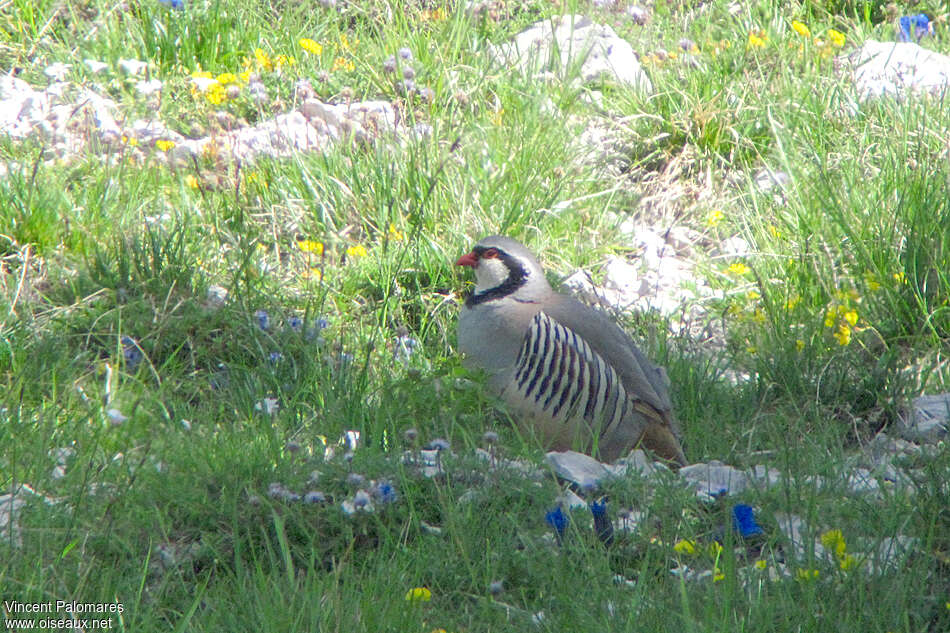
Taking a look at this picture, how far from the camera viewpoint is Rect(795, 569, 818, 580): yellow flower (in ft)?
8.45

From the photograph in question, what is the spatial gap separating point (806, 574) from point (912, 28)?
557 cm

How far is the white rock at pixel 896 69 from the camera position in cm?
631

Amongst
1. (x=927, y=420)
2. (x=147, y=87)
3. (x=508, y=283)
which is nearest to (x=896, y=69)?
(x=927, y=420)

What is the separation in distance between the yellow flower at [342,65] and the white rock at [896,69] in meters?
2.93

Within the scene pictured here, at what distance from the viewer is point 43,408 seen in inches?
149

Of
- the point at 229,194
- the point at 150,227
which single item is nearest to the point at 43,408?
the point at 150,227

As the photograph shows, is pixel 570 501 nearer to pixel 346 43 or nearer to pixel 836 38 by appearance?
pixel 346 43

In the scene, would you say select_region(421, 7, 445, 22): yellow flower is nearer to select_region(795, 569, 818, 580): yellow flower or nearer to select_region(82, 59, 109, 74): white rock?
select_region(82, 59, 109, 74): white rock

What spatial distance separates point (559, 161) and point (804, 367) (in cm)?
191

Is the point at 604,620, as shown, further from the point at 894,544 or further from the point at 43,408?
the point at 43,408

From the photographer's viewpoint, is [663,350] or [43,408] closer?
[43,408]

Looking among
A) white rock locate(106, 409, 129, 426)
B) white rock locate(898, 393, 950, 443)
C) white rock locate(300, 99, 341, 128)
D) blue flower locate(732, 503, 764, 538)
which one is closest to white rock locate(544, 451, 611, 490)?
blue flower locate(732, 503, 764, 538)

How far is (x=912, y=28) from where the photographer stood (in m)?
7.22

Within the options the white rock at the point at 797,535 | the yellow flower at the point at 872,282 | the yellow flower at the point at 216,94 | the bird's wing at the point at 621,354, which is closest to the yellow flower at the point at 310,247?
the bird's wing at the point at 621,354
